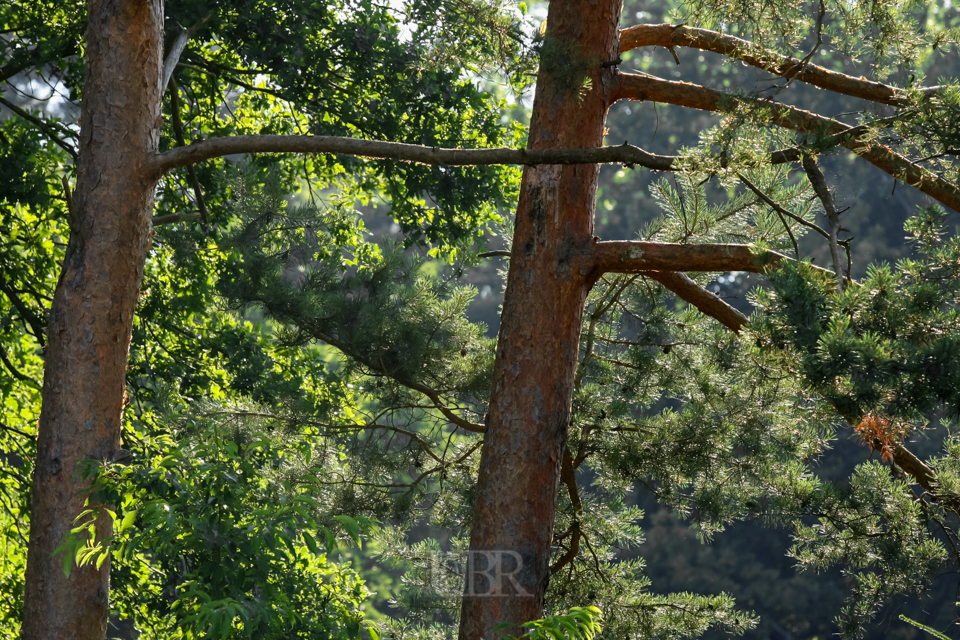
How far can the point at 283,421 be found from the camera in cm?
543

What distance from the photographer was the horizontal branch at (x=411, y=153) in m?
3.03

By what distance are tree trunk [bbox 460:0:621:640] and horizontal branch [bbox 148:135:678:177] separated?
716mm

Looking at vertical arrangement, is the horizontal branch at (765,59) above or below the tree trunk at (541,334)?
above

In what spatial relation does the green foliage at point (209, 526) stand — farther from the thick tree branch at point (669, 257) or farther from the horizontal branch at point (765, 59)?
the horizontal branch at point (765, 59)

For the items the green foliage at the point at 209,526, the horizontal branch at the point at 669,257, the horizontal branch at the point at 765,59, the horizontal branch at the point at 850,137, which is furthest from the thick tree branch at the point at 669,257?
the green foliage at the point at 209,526

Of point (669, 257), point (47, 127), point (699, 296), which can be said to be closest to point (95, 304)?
point (669, 257)

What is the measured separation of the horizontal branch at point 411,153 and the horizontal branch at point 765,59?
84cm

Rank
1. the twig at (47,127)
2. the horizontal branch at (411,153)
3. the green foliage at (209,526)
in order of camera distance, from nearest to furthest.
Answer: the green foliage at (209,526) → the horizontal branch at (411,153) → the twig at (47,127)

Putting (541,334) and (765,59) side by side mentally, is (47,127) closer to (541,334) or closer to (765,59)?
(541,334)

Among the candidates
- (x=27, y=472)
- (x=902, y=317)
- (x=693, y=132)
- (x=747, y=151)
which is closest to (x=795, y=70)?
(x=747, y=151)

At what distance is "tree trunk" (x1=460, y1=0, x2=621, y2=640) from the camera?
3553 mm

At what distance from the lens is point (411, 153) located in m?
3.17

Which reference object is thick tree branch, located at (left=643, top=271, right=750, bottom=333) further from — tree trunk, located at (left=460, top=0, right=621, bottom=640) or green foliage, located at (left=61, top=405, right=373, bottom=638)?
green foliage, located at (left=61, top=405, right=373, bottom=638)

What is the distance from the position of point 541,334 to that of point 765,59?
1.54m
